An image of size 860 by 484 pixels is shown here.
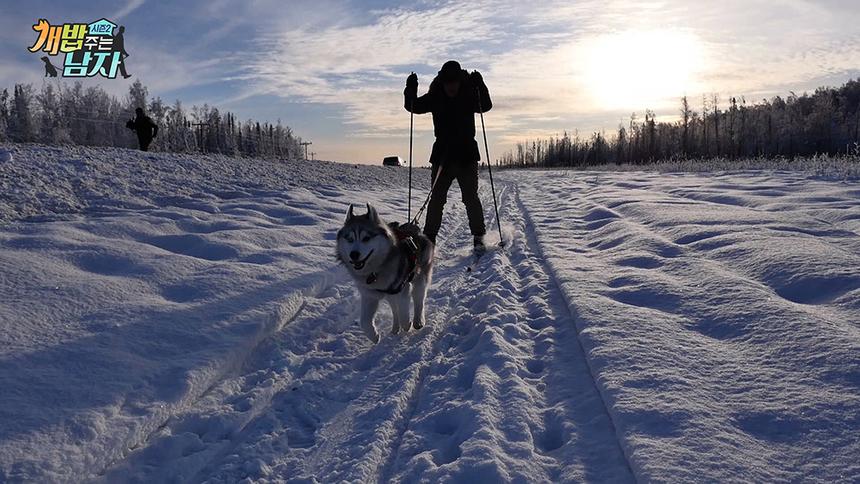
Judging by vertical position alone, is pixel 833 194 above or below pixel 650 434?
above

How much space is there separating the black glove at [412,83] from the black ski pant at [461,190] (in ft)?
3.74

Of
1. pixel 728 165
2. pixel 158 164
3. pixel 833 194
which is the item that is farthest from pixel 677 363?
pixel 728 165

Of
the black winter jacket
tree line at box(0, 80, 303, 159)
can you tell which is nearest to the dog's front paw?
the black winter jacket

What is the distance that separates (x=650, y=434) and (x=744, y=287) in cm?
239

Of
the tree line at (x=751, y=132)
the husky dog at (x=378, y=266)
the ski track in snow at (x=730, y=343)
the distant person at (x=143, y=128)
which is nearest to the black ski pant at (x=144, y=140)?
the distant person at (x=143, y=128)

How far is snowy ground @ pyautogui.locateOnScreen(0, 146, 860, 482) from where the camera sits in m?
2.39

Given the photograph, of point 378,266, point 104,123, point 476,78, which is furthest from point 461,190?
point 104,123

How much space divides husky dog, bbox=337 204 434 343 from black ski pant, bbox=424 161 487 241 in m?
3.05

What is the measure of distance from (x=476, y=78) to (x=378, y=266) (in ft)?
14.1

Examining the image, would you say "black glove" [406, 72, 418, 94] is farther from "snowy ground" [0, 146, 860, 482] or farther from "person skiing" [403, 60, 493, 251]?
"snowy ground" [0, 146, 860, 482]

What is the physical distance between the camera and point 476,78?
756 cm

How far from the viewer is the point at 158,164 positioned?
12.8 m

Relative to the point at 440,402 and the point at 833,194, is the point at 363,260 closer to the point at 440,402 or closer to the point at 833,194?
the point at 440,402

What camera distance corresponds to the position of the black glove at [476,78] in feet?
24.7
